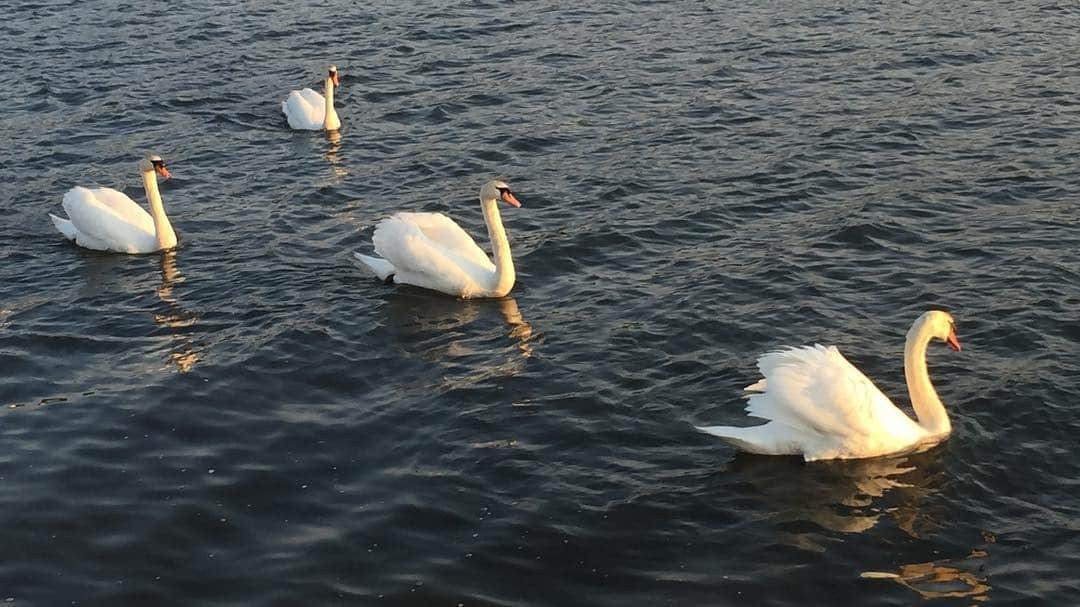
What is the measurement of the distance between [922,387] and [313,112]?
12317 millimetres

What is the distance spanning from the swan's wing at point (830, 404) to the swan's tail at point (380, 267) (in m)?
5.65

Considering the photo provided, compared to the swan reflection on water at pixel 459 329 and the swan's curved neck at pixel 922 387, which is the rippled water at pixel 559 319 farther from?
the swan's curved neck at pixel 922 387

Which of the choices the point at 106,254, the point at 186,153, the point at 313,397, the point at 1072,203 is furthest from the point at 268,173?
the point at 1072,203

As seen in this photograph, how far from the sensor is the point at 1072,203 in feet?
54.1

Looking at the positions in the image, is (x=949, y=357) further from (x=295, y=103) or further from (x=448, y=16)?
(x=448, y=16)

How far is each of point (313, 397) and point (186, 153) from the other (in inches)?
353

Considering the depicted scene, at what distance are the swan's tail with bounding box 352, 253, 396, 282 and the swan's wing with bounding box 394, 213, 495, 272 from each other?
1.72ft

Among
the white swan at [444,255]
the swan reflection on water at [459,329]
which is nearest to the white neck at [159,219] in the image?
the white swan at [444,255]

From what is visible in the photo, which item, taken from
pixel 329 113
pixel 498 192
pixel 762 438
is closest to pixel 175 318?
pixel 498 192

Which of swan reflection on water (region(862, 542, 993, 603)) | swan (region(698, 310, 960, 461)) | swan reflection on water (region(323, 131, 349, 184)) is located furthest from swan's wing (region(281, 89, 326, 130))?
swan reflection on water (region(862, 542, 993, 603))

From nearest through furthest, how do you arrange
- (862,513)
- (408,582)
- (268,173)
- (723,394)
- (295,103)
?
(408,582), (862,513), (723,394), (268,173), (295,103)

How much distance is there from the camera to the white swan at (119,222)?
1694 centimetres

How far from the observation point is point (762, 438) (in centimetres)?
1131

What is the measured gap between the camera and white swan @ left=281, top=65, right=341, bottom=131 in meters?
21.5
